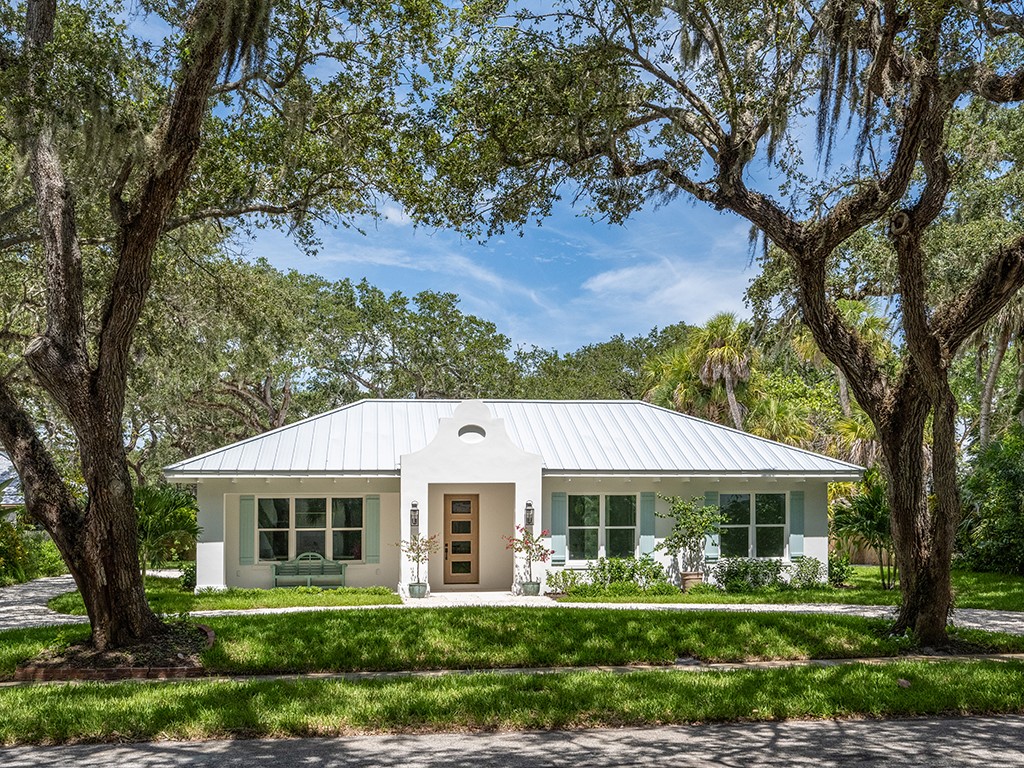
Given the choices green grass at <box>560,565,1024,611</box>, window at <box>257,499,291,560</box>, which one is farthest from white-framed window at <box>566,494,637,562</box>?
window at <box>257,499,291,560</box>

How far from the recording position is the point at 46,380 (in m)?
8.77

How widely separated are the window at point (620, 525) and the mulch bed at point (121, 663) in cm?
970

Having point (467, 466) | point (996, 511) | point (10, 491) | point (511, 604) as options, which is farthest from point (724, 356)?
point (10, 491)

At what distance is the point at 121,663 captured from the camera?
8.52 meters

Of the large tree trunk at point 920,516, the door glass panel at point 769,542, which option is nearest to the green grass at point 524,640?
the large tree trunk at point 920,516

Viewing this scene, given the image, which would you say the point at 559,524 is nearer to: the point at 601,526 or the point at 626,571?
the point at 601,526

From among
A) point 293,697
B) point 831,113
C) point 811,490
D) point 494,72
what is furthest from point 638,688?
point 811,490

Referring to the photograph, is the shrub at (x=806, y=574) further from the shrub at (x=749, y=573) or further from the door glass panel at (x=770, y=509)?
the door glass panel at (x=770, y=509)

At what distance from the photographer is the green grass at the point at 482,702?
6438 millimetres

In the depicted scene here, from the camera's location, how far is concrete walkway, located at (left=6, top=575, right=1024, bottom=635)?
12.4 m

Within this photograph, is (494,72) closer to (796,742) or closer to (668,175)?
(668,175)

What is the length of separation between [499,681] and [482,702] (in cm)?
86

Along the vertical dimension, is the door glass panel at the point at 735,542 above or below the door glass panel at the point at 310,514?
below

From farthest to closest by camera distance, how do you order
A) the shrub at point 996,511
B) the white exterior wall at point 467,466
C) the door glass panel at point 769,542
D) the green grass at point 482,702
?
the shrub at point 996,511 → the door glass panel at point 769,542 → the white exterior wall at point 467,466 → the green grass at point 482,702
